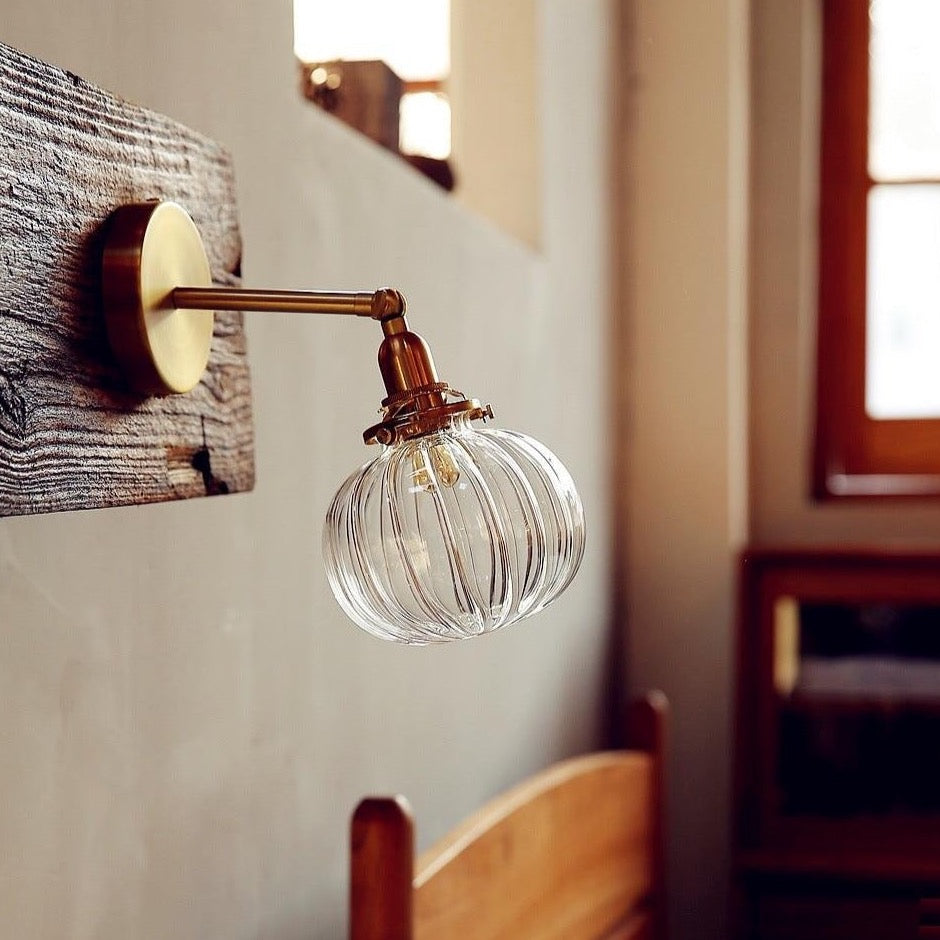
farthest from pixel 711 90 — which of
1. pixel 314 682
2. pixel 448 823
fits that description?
pixel 314 682

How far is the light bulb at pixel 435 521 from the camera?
46cm

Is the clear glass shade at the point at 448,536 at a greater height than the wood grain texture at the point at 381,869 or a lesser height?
greater

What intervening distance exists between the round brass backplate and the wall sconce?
0.05 meters

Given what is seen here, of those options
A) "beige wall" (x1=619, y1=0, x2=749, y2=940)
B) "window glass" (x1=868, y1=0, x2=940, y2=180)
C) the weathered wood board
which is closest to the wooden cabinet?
"beige wall" (x1=619, y1=0, x2=749, y2=940)

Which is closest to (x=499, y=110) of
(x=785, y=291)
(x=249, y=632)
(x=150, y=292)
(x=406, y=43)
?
(x=406, y=43)

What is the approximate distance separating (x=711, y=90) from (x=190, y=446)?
1.65 meters

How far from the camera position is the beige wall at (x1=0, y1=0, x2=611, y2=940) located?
0.55 meters

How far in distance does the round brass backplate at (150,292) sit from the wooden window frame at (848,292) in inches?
73.2

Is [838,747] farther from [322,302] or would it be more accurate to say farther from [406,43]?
[322,302]

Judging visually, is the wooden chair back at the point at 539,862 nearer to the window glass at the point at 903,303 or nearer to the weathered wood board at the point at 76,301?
the weathered wood board at the point at 76,301

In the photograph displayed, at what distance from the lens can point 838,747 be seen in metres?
2.05

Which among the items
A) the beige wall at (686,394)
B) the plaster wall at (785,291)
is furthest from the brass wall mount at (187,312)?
the plaster wall at (785,291)

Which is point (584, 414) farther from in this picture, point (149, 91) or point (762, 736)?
point (149, 91)

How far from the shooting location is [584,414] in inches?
71.4
